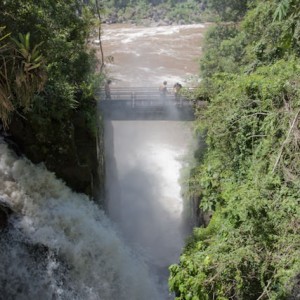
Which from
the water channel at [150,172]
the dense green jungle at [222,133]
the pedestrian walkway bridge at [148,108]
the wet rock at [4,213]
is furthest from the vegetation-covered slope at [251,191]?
the wet rock at [4,213]

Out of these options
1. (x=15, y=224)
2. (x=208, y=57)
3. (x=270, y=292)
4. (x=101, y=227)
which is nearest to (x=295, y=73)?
(x=270, y=292)

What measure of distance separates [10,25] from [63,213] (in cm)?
476

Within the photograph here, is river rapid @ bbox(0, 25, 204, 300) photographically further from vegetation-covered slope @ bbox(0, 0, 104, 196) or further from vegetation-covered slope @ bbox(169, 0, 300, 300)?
vegetation-covered slope @ bbox(169, 0, 300, 300)

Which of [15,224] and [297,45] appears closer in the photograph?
[15,224]

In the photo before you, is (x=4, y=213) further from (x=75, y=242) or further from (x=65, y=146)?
(x=65, y=146)

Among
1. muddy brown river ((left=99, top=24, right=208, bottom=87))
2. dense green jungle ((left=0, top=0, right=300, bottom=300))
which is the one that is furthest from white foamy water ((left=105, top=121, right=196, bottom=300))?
dense green jungle ((left=0, top=0, right=300, bottom=300))

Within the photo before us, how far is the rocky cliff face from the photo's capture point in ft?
33.4

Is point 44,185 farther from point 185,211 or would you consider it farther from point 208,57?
point 208,57

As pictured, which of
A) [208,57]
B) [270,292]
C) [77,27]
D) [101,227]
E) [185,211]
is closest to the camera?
[270,292]

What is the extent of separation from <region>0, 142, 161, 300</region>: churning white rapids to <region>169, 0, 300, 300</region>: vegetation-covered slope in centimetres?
288

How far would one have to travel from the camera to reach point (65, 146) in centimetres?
1079

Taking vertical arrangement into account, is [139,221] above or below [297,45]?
below

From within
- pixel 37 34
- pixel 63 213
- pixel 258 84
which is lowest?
pixel 63 213

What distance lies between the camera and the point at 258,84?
27.4 feet
